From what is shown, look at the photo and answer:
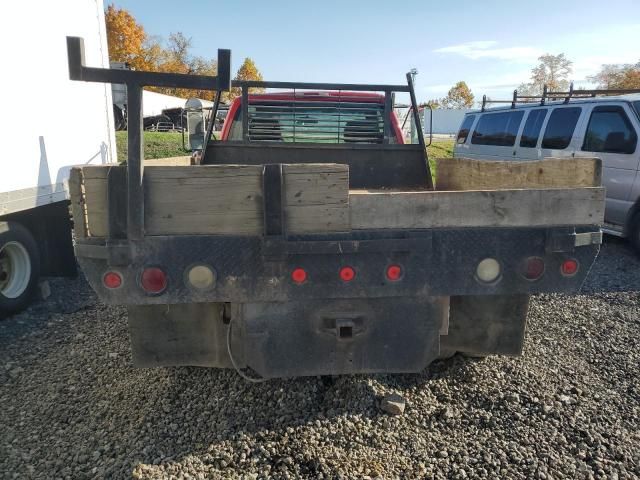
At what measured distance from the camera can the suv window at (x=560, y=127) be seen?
8.49 meters

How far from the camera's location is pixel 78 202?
2373 mm

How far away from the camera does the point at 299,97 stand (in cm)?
541

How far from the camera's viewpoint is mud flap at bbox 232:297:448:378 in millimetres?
2752

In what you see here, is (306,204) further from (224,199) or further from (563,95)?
(563,95)

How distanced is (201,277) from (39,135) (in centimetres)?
342

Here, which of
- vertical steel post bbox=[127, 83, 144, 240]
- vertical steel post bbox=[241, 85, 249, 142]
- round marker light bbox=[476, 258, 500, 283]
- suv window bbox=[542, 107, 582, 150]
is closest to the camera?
vertical steel post bbox=[127, 83, 144, 240]

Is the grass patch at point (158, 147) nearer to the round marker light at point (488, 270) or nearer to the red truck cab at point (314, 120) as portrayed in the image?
the red truck cab at point (314, 120)

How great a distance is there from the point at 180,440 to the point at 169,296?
867 mm

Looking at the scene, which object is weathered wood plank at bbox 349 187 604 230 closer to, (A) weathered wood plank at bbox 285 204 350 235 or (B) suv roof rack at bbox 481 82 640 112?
(A) weathered wood plank at bbox 285 204 350 235

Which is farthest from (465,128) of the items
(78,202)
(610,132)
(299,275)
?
(78,202)

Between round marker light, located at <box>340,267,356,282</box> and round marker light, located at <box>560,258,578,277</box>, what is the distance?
3.71 ft

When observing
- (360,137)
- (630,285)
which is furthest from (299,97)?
(630,285)

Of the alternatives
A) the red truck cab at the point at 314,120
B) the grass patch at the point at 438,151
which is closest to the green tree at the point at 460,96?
the grass patch at the point at 438,151

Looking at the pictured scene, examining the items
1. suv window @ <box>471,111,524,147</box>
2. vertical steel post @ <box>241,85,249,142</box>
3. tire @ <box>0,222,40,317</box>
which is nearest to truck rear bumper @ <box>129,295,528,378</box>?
vertical steel post @ <box>241,85,249,142</box>
